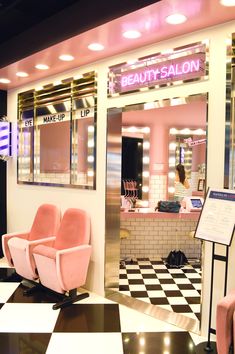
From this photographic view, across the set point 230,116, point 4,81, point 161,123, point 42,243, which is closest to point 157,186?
point 161,123

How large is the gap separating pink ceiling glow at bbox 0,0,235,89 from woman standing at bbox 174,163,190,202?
110 inches

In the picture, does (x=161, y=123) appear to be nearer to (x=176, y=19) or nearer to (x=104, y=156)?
(x=104, y=156)

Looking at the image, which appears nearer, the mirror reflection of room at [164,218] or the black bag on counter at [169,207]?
the mirror reflection of room at [164,218]

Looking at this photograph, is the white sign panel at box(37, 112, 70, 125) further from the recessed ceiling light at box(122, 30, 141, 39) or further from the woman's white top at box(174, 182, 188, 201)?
the woman's white top at box(174, 182, 188, 201)

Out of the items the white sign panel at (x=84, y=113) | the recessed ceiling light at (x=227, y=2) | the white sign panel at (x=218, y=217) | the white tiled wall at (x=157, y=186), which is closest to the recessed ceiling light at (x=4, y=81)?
the white sign panel at (x=84, y=113)

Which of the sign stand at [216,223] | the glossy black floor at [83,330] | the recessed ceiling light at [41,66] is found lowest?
the glossy black floor at [83,330]

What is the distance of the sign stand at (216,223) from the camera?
104 inches

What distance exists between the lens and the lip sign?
317cm

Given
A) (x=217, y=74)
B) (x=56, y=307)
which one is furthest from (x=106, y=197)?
(x=217, y=74)

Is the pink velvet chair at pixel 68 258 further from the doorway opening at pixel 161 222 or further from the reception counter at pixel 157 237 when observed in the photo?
the reception counter at pixel 157 237

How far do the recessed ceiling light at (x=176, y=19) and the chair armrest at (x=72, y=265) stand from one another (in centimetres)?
247

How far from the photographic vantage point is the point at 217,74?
9.80ft

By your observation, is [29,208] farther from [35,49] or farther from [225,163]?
[225,163]

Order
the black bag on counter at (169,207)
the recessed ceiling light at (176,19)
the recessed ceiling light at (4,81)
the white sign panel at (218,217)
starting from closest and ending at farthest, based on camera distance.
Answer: the white sign panel at (218,217) → the recessed ceiling light at (176,19) → the recessed ceiling light at (4,81) → the black bag on counter at (169,207)
